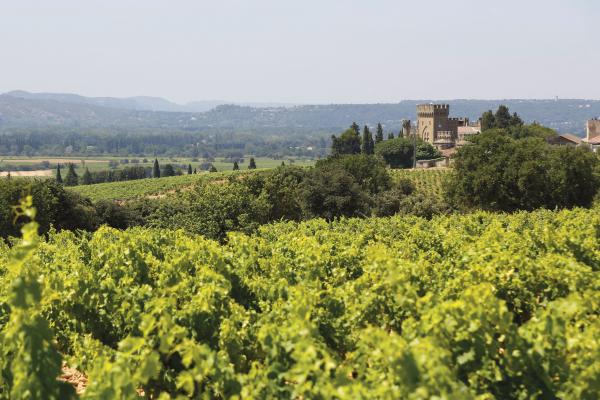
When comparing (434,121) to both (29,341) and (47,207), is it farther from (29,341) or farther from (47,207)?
(29,341)

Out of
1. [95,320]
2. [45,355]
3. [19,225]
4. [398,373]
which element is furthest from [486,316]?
[19,225]

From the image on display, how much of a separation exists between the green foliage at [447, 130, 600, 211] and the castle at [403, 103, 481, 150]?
89820 millimetres

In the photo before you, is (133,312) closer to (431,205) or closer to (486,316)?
(486,316)

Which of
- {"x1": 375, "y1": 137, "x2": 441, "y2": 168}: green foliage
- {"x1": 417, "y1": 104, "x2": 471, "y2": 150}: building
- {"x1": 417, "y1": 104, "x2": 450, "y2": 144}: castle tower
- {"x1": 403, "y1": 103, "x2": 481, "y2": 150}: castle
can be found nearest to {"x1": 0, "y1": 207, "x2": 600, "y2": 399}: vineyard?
{"x1": 375, "y1": 137, "x2": 441, "y2": 168}: green foliage

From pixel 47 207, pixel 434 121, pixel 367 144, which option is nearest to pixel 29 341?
pixel 47 207

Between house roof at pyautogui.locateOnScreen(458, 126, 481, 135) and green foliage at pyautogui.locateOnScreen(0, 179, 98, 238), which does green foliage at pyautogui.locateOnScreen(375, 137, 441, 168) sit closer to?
house roof at pyautogui.locateOnScreen(458, 126, 481, 135)

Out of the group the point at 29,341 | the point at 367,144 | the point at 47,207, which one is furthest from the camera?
the point at 367,144

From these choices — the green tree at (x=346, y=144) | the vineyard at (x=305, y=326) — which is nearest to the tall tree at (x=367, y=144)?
the green tree at (x=346, y=144)

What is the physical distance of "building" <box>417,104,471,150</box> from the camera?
14138 cm

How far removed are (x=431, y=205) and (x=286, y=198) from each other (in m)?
13.6

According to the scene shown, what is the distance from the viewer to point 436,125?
143m

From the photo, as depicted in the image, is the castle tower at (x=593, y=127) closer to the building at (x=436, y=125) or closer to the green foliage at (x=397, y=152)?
the building at (x=436, y=125)

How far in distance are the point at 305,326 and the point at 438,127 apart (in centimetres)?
14291

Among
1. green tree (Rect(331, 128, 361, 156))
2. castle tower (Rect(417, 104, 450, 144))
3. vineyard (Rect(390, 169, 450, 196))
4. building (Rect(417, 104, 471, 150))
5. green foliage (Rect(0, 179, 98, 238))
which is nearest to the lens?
green foliage (Rect(0, 179, 98, 238))
